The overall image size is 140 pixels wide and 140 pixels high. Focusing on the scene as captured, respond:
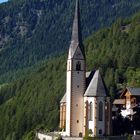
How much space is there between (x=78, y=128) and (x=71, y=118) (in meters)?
2.58

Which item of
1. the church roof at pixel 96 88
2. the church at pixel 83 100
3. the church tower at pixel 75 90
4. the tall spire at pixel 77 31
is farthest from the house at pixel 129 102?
the tall spire at pixel 77 31

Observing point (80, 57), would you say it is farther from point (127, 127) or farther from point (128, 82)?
point (128, 82)

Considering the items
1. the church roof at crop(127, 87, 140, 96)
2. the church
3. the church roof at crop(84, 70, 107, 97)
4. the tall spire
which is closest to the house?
the church roof at crop(127, 87, 140, 96)

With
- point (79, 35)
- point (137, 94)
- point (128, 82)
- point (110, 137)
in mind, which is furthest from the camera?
point (128, 82)

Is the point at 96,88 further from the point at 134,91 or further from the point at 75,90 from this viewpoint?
the point at 134,91

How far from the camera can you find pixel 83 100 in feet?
398

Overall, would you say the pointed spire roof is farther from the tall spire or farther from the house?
the house

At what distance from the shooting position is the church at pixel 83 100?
119062 mm

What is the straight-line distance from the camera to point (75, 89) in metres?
122

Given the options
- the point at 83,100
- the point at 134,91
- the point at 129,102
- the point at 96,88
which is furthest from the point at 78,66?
the point at 134,91

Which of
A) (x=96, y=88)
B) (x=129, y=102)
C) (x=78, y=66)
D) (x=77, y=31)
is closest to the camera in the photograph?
(x=96, y=88)

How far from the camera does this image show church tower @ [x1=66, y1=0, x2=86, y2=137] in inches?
4781

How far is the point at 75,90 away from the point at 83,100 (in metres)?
2.64

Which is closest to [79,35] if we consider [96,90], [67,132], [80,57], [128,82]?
[80,57]
